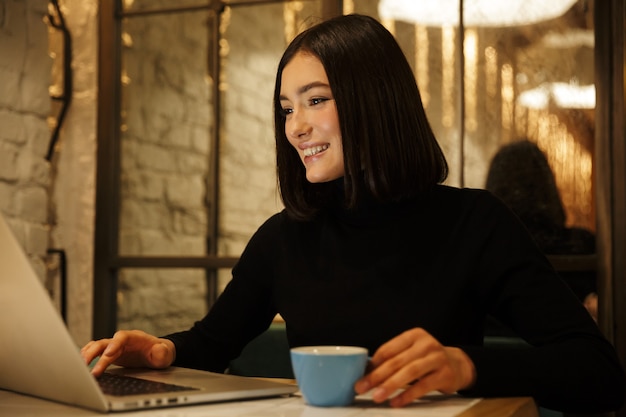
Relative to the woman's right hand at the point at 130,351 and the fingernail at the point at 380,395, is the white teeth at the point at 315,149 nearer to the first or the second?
the woman's right hand at the point at 130,351

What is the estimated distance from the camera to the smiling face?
1.38 m

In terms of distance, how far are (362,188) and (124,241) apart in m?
1.55

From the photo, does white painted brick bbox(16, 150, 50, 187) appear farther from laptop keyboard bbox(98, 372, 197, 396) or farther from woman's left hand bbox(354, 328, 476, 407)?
woman's left hand bbox(354, 328, 476, 407)

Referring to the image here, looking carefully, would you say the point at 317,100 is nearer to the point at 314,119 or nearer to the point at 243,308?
the point at 314,119

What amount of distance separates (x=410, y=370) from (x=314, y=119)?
24.1 inches

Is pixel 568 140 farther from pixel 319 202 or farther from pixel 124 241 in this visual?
pixel 124 241

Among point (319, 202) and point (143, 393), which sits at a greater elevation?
point (319, 202)

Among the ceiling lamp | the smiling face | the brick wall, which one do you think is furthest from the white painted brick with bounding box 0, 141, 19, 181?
the smiling face

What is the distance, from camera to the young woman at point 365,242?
4.17 feet

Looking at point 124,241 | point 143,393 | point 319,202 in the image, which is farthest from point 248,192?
point 143,393

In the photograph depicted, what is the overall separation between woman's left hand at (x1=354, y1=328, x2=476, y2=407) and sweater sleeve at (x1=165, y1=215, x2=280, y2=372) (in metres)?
0.59

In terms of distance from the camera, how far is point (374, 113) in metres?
1.37

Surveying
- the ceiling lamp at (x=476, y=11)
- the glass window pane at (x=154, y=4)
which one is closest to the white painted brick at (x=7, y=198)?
the glass window pane at (x=154, y=4)

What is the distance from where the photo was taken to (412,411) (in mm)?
856
